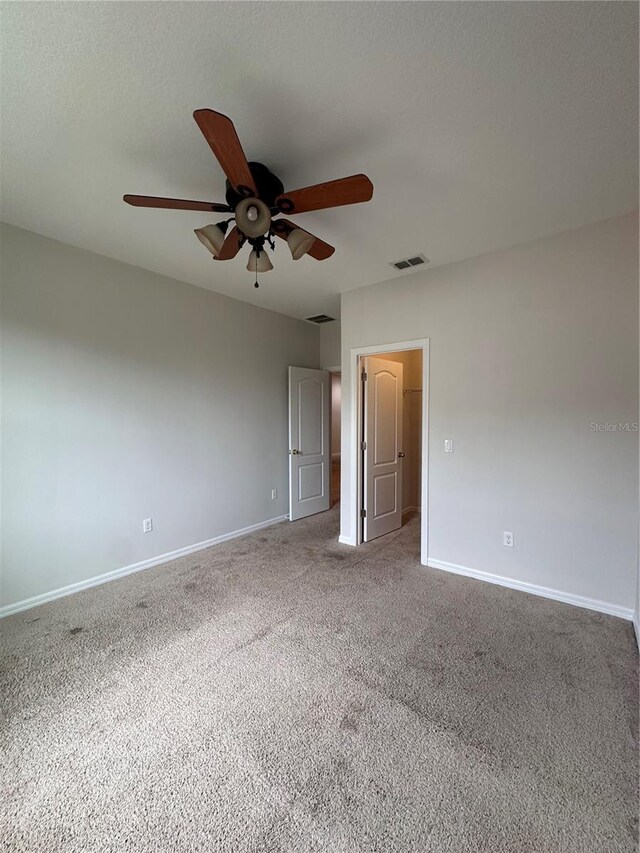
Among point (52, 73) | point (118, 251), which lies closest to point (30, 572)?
point (118, 251)

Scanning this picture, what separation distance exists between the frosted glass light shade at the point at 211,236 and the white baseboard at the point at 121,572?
2.79 meters

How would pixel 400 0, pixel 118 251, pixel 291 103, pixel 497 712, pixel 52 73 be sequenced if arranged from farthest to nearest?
pixel 118 251 < pixel 497 712 < pixel 291 103 < pixel 52 73 < pixel 400 0

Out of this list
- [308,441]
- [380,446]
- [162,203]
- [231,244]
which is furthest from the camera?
[308,441]

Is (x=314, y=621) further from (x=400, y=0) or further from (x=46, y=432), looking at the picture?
(x=400, y=0)

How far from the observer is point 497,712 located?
164 centimetres

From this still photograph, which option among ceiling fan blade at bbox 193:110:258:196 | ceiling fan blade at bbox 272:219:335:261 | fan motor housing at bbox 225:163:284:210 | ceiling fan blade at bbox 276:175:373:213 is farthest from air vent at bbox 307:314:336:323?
ceiling fan blade at bbox 193:110:258:196

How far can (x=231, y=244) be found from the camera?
196 centimetres

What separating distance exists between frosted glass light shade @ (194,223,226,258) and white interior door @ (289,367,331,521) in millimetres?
2752

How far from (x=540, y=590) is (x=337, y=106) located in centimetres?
333

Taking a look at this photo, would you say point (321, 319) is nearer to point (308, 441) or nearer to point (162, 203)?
point (308, 441)

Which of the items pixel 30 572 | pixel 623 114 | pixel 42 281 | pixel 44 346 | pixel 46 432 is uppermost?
pixel 623 114

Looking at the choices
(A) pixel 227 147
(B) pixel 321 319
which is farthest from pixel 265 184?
(B) pixel 321 319

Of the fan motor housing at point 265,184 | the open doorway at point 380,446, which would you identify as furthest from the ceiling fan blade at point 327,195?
the open doorway at point 380,446

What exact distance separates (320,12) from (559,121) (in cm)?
116
